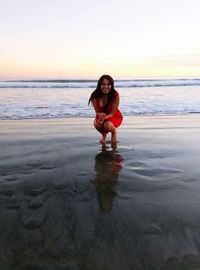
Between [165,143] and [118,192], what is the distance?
9.37 feet

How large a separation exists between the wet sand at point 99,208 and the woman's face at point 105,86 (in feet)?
3.70

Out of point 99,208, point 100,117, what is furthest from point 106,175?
point 100,117

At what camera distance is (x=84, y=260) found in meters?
2.05

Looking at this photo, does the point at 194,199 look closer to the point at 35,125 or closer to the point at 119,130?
the point at 119,130

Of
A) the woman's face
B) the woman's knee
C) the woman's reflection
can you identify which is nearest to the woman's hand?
the woman's knee

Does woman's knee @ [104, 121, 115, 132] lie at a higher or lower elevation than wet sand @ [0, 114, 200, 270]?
higher

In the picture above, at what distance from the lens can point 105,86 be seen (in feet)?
18.4

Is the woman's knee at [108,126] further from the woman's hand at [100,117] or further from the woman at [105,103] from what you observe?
the woman's hand at [100,117]

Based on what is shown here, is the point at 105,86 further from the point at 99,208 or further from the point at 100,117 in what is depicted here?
the point at 99,208

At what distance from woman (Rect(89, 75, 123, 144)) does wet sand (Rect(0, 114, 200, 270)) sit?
0.67 metres

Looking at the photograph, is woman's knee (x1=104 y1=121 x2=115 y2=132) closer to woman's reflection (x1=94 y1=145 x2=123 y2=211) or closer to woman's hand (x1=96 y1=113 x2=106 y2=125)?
woman's hand (x1=96 y1=113 x2=106 y2=125)

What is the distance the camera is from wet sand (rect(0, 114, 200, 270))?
2092 mm

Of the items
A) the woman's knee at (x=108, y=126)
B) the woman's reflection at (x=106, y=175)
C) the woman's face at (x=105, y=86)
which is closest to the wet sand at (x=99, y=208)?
the woman's reflection at (x=106, y=175)

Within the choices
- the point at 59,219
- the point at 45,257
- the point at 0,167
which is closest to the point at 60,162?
the point at 0,167
